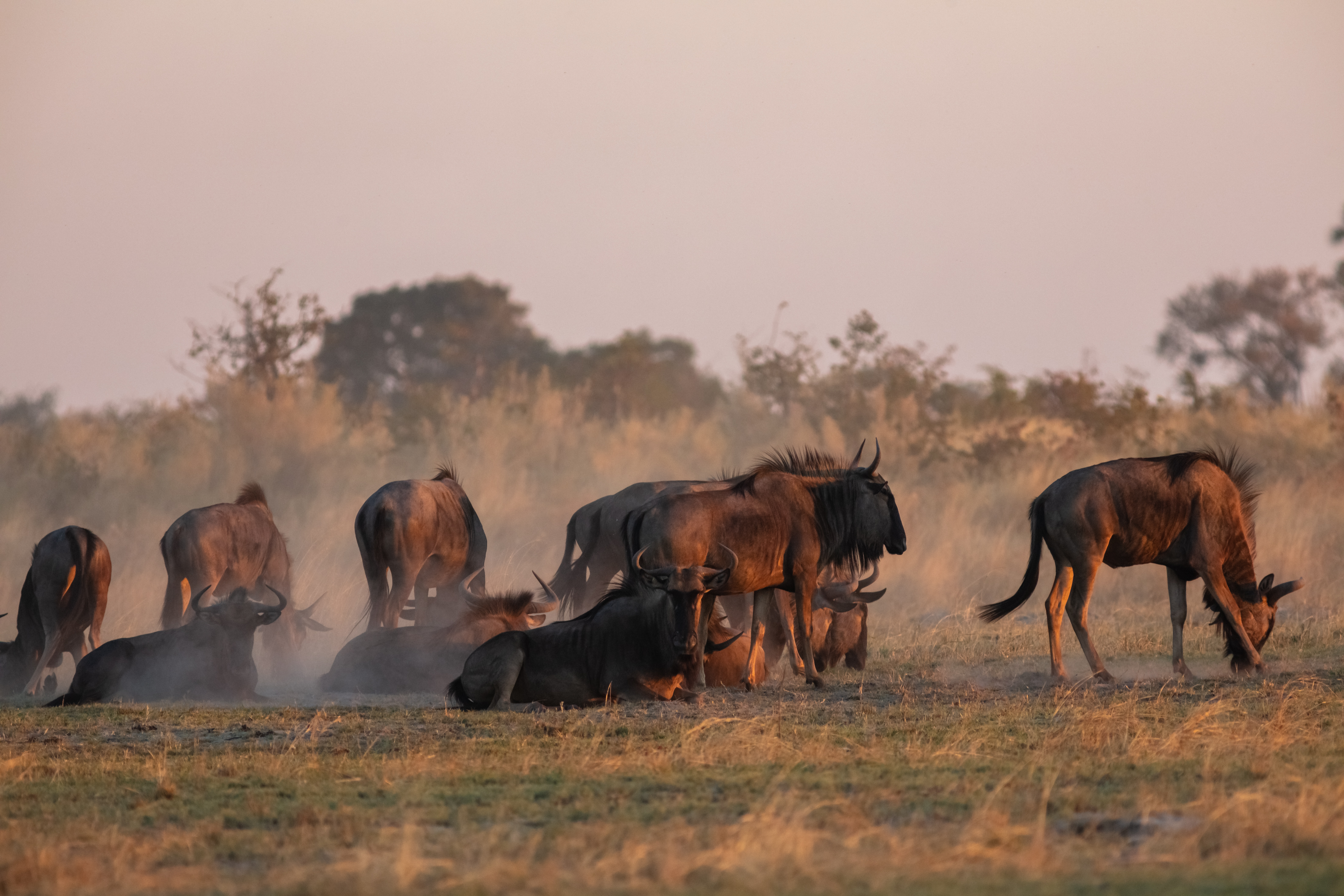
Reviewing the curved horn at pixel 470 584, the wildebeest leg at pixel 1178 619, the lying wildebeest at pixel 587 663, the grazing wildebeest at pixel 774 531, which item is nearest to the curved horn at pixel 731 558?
the grazing wildebeest at pixel 774 531

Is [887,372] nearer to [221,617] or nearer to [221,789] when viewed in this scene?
[221,617]

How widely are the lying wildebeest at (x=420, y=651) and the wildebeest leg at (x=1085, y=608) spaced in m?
3.37

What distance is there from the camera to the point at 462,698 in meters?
8.56

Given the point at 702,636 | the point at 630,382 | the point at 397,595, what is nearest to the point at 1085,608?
the point at 702,636

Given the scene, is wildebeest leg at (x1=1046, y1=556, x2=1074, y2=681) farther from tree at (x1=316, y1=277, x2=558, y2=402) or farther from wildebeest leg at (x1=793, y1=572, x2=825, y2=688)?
tree at (x1=316, y1=277, x2=558, y2=402)

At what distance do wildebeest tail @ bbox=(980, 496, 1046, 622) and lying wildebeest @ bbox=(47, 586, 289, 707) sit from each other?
4.54 meters

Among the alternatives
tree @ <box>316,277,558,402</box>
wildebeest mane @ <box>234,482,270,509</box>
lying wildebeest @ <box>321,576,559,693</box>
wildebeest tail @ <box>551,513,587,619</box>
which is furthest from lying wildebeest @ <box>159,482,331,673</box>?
tree @ <box>316,277,558,402</box>

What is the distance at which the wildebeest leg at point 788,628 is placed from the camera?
33.1 ft

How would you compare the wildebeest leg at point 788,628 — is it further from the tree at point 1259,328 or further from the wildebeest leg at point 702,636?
the tree at point 1259,328

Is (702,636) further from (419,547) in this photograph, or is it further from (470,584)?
(470,584)

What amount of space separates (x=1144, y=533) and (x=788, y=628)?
237 centimetres

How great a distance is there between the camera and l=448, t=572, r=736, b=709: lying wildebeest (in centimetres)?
855

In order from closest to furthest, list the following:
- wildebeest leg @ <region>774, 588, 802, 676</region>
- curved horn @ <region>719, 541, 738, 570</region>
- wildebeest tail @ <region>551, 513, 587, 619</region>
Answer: curved horn @ <region>719, 541, 738, 570</region> < wildebeest leg @ <region>774, 588, 802, 676</region> < wildebeest tail @ <region>551, 513, 587, 619</region>

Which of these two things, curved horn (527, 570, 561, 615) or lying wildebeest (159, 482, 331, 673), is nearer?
curved horn (527, 570, 561, 615)
